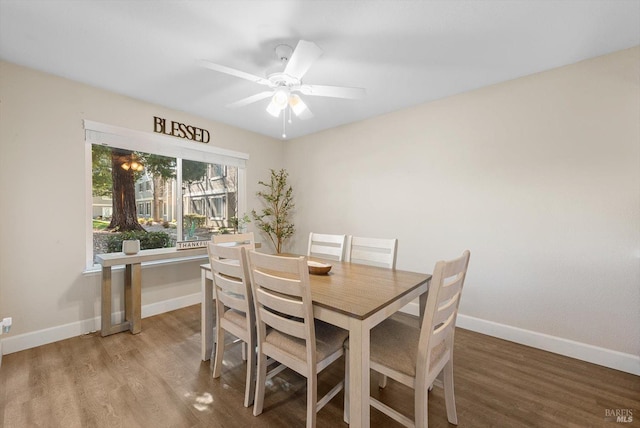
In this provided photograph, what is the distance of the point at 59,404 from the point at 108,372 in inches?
12.6

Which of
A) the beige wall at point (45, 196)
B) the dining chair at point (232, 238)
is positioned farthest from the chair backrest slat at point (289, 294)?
the beige wall at point (45, 196)

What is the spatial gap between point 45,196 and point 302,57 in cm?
257

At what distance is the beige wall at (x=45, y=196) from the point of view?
2176mm

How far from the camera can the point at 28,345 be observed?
7.32ft

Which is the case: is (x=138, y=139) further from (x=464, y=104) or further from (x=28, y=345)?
(x=464, y=104)

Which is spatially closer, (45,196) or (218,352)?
(218,352)

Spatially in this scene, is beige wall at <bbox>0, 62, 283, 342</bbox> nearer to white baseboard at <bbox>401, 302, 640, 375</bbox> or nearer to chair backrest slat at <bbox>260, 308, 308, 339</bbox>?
chair backrest slat at <bbox>260, 308, 308, 339</bbox>

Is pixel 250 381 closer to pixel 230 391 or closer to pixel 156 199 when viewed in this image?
pixel 230 391

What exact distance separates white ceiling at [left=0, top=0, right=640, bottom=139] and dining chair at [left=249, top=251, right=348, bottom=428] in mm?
1515

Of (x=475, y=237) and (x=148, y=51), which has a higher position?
(x=148, y=51)

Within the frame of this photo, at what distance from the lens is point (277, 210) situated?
419 cm

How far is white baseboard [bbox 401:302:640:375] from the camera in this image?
6.47 ft

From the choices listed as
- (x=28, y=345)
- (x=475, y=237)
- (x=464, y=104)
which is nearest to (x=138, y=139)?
(x=28, y=345)

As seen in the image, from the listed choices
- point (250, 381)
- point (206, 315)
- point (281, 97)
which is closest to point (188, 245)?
point (206, 315)
